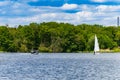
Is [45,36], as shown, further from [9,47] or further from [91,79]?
[91,79]

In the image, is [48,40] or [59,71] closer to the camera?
[59,71]

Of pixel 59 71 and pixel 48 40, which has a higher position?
pixel 48 40

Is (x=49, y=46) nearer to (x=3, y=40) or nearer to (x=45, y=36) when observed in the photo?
(x=45, y=36)

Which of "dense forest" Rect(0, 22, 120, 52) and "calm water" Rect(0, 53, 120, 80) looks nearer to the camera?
"calm water" Rect(0, 53, 120, 80)

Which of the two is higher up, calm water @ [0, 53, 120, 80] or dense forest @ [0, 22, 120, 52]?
dense forest @ [0, 22, 120, 52]

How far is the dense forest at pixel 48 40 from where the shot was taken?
7205 inches

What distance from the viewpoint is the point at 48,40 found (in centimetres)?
18838

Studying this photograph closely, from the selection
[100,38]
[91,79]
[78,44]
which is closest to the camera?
[91,79]

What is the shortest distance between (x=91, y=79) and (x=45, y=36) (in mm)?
141530

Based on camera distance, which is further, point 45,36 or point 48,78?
point 45,36

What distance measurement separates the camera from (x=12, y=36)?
19262cm

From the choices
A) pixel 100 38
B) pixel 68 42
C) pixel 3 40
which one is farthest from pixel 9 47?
pixel 100 38

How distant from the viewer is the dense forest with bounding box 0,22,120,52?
600 ft

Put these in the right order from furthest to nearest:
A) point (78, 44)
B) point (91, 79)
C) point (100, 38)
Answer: point (100, 38)
point (78, 44)
point (91, 79)
